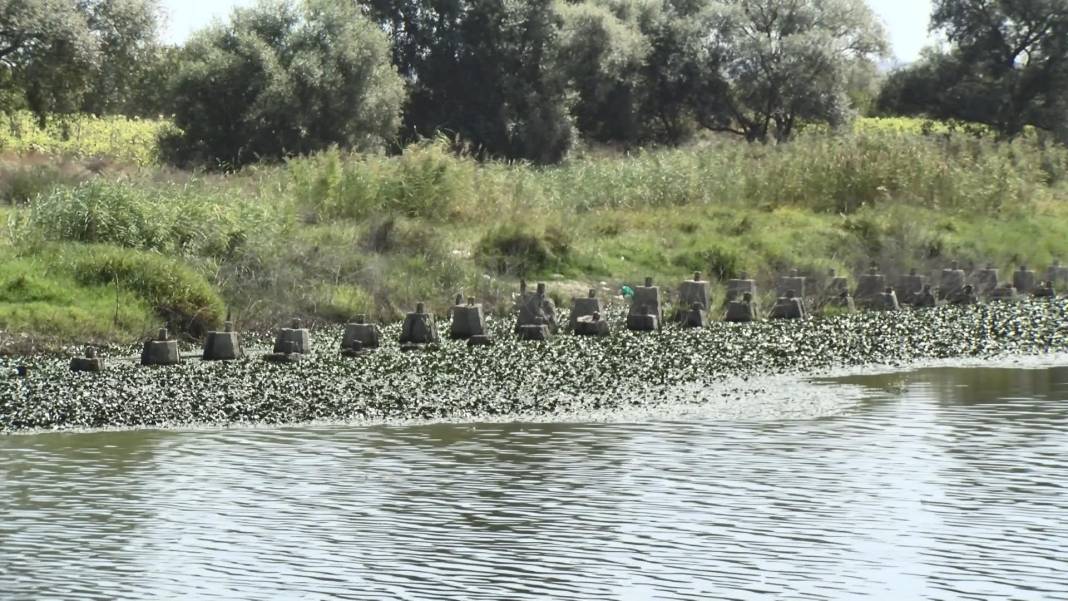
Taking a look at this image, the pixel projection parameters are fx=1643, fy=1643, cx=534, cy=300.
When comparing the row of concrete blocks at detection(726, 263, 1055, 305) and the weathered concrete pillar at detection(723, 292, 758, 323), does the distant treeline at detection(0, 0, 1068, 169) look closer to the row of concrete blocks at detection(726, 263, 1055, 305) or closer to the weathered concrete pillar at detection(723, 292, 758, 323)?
the row of concrete blocks at detection(726, 263, 1055, 305)

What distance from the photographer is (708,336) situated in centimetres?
2422

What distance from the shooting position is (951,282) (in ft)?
101

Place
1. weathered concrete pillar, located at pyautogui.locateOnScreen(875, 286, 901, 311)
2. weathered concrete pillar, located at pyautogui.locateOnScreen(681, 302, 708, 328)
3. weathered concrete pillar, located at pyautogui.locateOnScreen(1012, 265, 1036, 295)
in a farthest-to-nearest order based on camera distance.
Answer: weathered concrete pillar, located at pyautogui.locateOnScreen(1012, 265, 1036, 295), weathered concrete pillar, located at pyautogui.locateOnScreen(875, 286, 901, 311), weathered concrete pillar, located at pyautogui.locateOnScreen(681, 302, 708, 328)

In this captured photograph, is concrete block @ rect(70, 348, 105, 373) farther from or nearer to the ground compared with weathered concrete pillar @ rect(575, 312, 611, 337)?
nearer to the ground

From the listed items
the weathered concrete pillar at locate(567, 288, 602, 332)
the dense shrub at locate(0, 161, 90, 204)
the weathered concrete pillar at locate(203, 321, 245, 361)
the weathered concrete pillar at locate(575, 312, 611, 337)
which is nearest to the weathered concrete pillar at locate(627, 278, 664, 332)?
the weathered concrete pillar at locate(567, 288, 602, 332)

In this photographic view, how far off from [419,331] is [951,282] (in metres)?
12.5

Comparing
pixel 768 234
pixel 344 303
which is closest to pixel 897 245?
pixel 768 234

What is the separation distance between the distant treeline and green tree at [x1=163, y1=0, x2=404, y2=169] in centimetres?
6

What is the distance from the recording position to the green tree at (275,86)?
46.4 metres

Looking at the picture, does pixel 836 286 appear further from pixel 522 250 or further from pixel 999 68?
pixel 999 68

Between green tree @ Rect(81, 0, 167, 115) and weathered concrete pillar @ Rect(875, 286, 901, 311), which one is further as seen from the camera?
green tree @ Rect(81, 0, 167, 115)

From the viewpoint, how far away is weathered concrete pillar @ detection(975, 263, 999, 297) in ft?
103

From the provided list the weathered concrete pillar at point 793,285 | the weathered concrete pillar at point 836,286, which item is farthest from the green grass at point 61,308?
the weathered concrete pillar at point 836,286

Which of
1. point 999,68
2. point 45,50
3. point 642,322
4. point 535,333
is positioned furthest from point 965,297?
point 999,68
